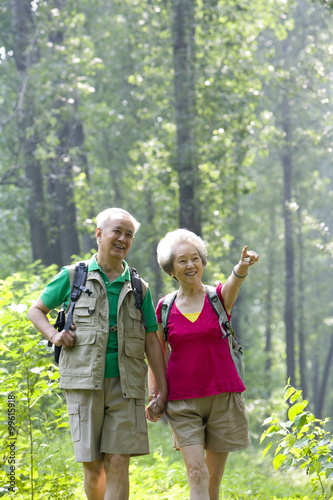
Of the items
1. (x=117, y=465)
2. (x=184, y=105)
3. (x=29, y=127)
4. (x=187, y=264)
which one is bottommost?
(x=117, y=465)

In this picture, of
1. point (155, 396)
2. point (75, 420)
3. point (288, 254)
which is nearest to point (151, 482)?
point (155, 396)

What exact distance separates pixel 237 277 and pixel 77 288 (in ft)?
3.64

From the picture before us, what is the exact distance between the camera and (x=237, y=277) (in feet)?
14.8

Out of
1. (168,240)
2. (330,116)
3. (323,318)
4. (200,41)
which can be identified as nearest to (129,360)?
(168,240)

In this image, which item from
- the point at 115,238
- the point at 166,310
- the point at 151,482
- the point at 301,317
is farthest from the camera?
the point at 301,317

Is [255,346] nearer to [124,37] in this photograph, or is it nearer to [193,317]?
[124,37]

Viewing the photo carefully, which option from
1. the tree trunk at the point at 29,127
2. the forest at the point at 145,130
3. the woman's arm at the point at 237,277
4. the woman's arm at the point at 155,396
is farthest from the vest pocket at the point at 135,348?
the tree trunk at the point at 29,127

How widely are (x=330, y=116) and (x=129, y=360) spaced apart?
1559 centimetres

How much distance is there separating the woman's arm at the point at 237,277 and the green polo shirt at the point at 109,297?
564 millimetres

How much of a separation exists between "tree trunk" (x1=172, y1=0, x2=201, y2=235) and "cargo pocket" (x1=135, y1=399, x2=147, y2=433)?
9.14 meters

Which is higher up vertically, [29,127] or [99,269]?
[29,127]

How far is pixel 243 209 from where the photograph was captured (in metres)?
29.0

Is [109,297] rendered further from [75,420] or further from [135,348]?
[75,420]

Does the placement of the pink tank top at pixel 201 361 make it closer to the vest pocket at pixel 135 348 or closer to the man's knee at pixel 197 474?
the vest pocket at pixel 135 348
